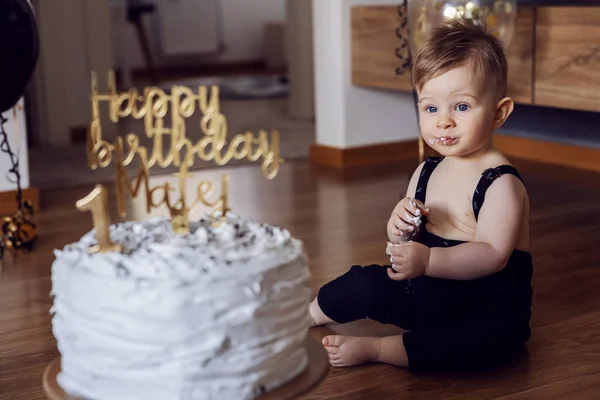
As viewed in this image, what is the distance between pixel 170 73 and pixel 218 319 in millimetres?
7191

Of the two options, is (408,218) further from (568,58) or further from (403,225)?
(568,58)

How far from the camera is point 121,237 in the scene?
47.9 inches

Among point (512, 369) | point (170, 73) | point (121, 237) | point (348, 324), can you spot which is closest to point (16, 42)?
point (348, 324)

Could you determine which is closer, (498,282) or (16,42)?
(498,282)

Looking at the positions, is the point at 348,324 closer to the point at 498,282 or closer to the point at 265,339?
the point at 498,282

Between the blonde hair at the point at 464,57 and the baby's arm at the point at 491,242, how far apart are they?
0.17 meters

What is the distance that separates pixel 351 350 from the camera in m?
1.59

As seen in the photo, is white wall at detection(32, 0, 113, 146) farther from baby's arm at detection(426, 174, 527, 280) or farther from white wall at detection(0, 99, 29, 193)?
baby's arm at detection(426, 174, 527, 280)

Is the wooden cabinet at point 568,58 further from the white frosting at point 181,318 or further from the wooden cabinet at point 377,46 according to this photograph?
the white frosting at point 181,318

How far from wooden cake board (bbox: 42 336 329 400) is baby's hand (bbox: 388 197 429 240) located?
0.40m

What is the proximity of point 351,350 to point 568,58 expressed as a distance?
1.57 m

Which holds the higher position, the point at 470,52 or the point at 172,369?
the point at 470,52

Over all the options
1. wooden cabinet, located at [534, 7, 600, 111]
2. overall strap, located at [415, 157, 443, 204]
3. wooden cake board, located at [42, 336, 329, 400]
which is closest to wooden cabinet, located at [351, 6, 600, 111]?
wooden cabinet, located at [534, 7, 600, 111]

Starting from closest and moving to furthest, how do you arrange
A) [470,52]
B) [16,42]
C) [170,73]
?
[470,52] → [16,42] → [170,73]
